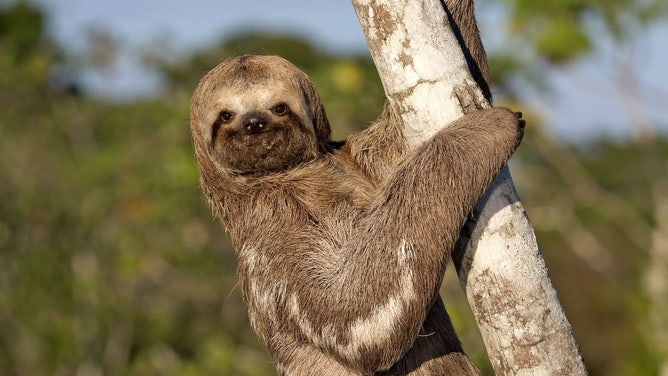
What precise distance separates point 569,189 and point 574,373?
76.4 feet

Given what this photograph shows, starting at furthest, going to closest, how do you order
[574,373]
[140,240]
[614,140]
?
[614,140], [140,240], [574,373]

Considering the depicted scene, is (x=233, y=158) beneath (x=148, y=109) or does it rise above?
above

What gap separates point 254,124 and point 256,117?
53 millimetres

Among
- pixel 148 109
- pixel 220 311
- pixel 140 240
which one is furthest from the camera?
pixel 220 311

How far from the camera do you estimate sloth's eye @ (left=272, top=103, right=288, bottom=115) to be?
18.4ft

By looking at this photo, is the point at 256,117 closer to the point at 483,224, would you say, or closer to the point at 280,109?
the point at 280,109

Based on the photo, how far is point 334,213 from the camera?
217 inches

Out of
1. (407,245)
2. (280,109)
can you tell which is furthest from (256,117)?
(407,245)

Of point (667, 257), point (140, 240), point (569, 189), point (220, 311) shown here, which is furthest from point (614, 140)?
point (140, 240)

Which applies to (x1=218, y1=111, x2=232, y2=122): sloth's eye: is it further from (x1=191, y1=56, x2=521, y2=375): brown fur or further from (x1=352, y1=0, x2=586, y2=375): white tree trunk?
(x1=352, y1=0, x2=586, y2=375): white tree trunk

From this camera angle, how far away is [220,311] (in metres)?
22.3

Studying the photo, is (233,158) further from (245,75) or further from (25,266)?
(25,266)

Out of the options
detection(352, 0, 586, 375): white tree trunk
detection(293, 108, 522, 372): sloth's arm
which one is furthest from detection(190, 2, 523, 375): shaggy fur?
detection(352, 0, 586, 375): white tree trunk

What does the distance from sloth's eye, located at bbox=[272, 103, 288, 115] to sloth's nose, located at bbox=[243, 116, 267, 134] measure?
15 centimetres
